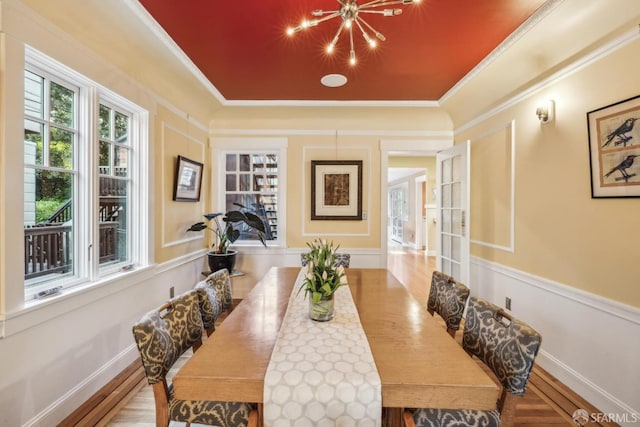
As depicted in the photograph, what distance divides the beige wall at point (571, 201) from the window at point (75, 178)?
334 centimetres

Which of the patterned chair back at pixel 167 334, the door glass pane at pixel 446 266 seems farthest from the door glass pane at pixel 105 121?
the door glass pane at pixel 446 266

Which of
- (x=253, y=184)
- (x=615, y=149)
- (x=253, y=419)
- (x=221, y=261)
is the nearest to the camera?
(x=253, y=419)

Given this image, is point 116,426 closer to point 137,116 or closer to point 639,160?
point 137,116

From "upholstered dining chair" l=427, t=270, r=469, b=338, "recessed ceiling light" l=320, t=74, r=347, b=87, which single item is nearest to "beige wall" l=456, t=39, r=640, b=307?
"upholstered dining chair" l=427, t=270, r=469, b=338

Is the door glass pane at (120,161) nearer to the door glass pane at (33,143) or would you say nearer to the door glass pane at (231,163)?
the door glass pane at (33,143)

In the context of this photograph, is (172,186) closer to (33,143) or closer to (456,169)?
(33,143)

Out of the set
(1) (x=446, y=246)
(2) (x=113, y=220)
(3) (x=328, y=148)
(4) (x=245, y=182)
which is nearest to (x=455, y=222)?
(1) (x=446, y=246)

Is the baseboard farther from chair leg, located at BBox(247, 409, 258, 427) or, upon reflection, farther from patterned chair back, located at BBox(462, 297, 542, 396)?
patterned chair back, located at BBox(462, 297, 542, 396)

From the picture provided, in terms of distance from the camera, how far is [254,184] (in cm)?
401

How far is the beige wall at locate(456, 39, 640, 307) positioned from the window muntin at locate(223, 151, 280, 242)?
2.70m

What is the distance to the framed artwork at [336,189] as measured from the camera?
3857 mm

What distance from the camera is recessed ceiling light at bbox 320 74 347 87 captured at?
9.23ft

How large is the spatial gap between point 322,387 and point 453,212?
10.0 ft

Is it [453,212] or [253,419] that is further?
[453,212]
